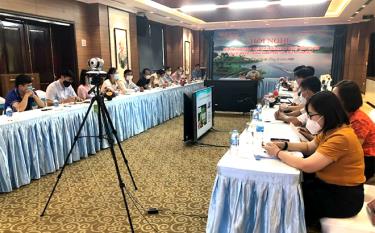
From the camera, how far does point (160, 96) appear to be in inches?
249

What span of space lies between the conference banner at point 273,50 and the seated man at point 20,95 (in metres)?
9.52

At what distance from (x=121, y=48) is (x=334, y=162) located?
6617 mm

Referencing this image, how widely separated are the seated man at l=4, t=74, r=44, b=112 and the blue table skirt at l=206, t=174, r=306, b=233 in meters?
2.98

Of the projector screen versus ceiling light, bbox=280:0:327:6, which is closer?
the projector screen

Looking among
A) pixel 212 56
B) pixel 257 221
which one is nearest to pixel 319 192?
pixel 257 221

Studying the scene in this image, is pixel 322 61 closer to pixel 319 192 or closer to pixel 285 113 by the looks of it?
pixel 285 113

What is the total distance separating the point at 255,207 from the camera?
1709mm

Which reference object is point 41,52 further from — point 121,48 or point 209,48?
point 209,48

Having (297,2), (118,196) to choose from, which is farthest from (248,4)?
(118,196)

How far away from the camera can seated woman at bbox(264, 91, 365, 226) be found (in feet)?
5.30

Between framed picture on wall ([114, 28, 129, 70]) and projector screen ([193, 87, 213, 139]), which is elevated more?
framed picture on wall ([114, 28, 129, 70])

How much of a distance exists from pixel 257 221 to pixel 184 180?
1.67 metres

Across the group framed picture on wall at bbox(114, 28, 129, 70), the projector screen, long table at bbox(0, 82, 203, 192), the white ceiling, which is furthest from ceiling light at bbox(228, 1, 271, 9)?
long table at bbox(0, 82, 203, 192)

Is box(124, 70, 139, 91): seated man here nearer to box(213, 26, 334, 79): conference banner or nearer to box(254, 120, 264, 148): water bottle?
box(254, 120, 264, 148): water bottle
